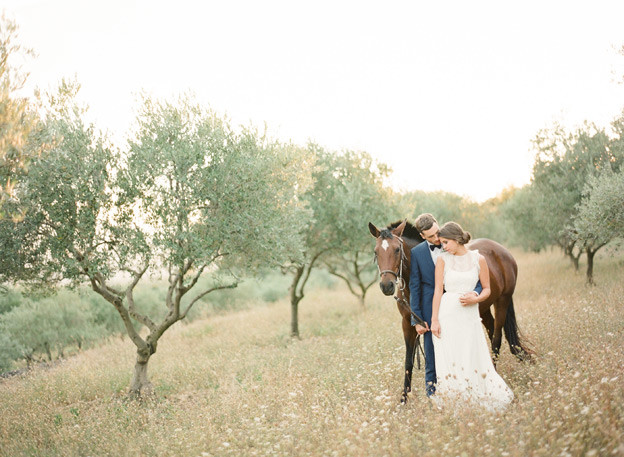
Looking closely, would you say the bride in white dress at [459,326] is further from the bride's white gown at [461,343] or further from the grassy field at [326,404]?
the grassy field at [326,404]

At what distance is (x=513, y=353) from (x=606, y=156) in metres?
14.5

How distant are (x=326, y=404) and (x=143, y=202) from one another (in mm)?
6065

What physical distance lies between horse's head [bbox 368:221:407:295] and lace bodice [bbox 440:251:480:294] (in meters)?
0.69

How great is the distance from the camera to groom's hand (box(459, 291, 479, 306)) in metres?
5.89

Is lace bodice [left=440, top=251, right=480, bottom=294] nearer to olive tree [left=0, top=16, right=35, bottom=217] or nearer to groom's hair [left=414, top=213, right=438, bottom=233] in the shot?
groom's hair [left=414, top=213, right=438, bottom=233]

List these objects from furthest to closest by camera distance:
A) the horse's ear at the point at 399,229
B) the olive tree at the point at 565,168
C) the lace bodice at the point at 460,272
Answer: the olive tree at the point at 565,168
the horse's ear at the point at 399,229
the lace bodice at the point at 460,272

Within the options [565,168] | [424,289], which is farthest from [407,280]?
[565,168]

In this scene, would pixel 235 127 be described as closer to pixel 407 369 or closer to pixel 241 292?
pixel 407 369

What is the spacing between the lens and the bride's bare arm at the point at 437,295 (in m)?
6.09

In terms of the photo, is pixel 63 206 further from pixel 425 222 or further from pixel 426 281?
pixel 426 281

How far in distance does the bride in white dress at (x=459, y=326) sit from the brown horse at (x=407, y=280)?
2.04 ft

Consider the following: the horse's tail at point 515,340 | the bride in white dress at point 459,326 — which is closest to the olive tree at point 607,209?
the horse's tail at point 515,340

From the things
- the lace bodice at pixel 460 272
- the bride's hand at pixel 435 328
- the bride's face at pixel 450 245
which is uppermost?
the bride's face at pixel 450 245

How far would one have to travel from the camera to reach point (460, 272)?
6.07m
